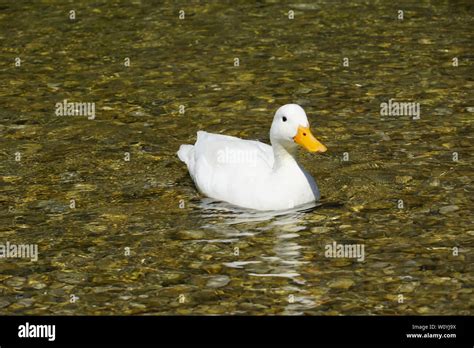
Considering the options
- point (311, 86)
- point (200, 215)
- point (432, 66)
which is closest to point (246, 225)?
point (200, 215)

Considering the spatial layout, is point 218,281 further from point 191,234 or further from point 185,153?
point 185,153

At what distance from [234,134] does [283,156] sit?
8.42 ft

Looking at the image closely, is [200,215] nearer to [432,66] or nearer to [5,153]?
[5,153]

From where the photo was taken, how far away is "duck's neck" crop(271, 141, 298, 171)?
39.0 feet

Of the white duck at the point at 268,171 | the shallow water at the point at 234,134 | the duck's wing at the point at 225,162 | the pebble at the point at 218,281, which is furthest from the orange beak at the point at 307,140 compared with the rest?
the pebble at the point at 218,281

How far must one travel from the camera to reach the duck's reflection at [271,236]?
10.3m

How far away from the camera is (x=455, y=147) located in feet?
44.3

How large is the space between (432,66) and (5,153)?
6458mm

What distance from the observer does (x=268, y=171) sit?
1206cm

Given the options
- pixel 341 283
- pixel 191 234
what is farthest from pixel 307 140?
pixel 341 283

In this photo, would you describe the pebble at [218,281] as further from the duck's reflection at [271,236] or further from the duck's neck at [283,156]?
the duck's neck at [283,156]

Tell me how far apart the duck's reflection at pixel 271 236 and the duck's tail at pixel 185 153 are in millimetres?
990

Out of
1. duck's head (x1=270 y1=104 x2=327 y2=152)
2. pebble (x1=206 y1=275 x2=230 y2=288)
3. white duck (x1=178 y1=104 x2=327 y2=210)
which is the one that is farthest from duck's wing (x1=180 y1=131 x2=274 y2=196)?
pebble (x1=206 y1=275 x2=230 y2=288)

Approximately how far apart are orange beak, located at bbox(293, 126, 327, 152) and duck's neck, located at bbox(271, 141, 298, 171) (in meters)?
0.31
